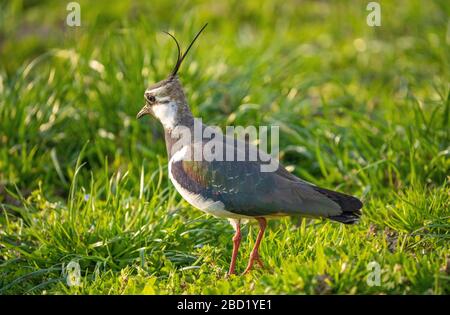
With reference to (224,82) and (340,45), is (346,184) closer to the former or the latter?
(224,82)

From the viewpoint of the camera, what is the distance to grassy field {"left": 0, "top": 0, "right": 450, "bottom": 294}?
4582 mm

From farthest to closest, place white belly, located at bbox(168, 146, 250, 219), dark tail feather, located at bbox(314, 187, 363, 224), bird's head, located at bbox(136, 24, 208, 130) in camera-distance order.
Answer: bird's head, located at bbox(136, 24, 208, 130) → white belly, located at bbox(168, 146, 250, 219) → dark tail feather, located at bbox(314, 187, 363, 224)

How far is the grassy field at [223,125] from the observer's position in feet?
15.0

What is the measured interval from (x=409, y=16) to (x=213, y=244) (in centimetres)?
460

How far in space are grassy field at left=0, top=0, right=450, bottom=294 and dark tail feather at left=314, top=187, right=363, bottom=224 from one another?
0.20m

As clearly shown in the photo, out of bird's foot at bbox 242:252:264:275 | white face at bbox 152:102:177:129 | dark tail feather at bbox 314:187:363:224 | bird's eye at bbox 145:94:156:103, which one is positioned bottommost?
bird's foot at bbox 242:252:264:275

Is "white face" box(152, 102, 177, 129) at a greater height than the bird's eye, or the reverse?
the bird's eye

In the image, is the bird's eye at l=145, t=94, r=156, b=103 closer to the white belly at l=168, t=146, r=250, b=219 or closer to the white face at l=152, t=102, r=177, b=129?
the white face at l=152, t=102, r=177, b=129

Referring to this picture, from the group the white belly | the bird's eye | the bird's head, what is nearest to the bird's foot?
the white belly

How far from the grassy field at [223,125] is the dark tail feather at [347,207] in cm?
20

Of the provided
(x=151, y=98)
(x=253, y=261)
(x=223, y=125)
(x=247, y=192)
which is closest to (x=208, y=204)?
(x=247, y=192)

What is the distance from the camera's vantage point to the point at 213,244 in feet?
17.0

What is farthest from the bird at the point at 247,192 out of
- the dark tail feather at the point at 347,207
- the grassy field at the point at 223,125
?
the grassy field at the point at 223,125

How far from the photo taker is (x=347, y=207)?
4543mm
